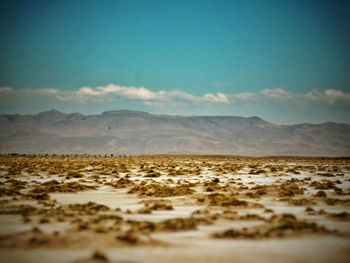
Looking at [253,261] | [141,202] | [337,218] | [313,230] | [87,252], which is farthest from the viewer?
[141,202]

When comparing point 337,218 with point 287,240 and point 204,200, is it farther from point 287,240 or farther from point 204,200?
point 204,200

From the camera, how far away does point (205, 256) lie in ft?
26.3

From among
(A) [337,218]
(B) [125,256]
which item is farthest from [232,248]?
(A) [337,218]

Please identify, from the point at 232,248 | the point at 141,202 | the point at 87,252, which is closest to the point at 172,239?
Answer: the point at 232,248

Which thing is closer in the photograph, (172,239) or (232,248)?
(232,248)

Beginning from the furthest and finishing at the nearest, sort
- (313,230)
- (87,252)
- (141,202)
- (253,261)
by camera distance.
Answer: (141,202)
(313,230)
(87,252)
(253,261)

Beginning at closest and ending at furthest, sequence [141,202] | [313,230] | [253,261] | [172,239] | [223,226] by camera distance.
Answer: [253,261], [172,239], [313,230], [223,226], [141,202]

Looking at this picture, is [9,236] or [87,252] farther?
[9,236]

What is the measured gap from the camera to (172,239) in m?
9.53

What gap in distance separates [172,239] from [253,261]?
2436mm

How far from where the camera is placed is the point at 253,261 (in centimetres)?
769

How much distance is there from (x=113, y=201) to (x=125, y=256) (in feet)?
30.5

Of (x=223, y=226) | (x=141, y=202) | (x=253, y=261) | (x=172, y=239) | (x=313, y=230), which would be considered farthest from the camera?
(x=141, y=202)

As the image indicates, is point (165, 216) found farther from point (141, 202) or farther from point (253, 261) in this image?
point (253, 261)
